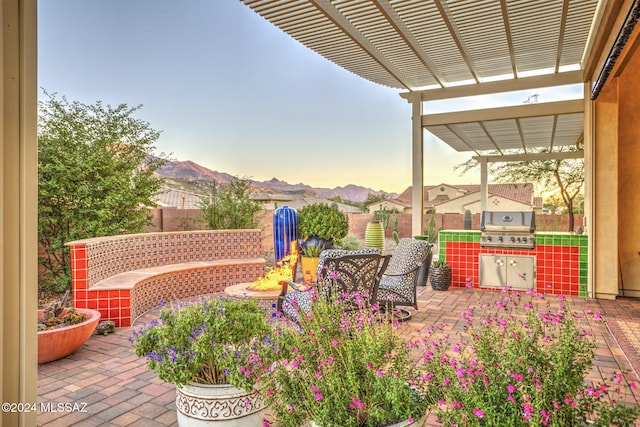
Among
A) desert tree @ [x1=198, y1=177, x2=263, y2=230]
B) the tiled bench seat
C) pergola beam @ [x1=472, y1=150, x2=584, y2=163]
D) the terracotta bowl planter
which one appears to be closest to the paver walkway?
the terracotta bowl planter

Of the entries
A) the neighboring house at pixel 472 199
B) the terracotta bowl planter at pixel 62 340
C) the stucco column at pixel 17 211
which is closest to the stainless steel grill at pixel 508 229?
the terracotta bowl planter at pixel 62 340

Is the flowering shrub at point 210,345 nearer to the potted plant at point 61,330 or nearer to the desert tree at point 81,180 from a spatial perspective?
the potted plant at point 61,330

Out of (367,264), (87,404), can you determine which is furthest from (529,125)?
(87,404)

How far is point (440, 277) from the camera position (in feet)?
22.2

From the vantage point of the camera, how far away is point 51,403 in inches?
108

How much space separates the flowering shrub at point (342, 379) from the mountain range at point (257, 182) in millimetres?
6864

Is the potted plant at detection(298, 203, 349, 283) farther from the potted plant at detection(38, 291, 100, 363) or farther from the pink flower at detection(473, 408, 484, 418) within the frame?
the pink flower at detection(473, 408, 484, 418)

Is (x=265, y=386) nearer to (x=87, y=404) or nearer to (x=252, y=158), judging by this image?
(x=87, y=404)

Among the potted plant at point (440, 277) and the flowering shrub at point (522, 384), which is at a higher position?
the flowering shrub at point (522, 384)

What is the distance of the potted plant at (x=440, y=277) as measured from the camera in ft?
22.3

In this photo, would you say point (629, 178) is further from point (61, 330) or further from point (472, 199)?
point (472, 199)

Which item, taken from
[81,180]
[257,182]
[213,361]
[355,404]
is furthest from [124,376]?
[257,182]

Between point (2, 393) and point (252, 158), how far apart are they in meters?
13.4

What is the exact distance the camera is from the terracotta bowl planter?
336cm
